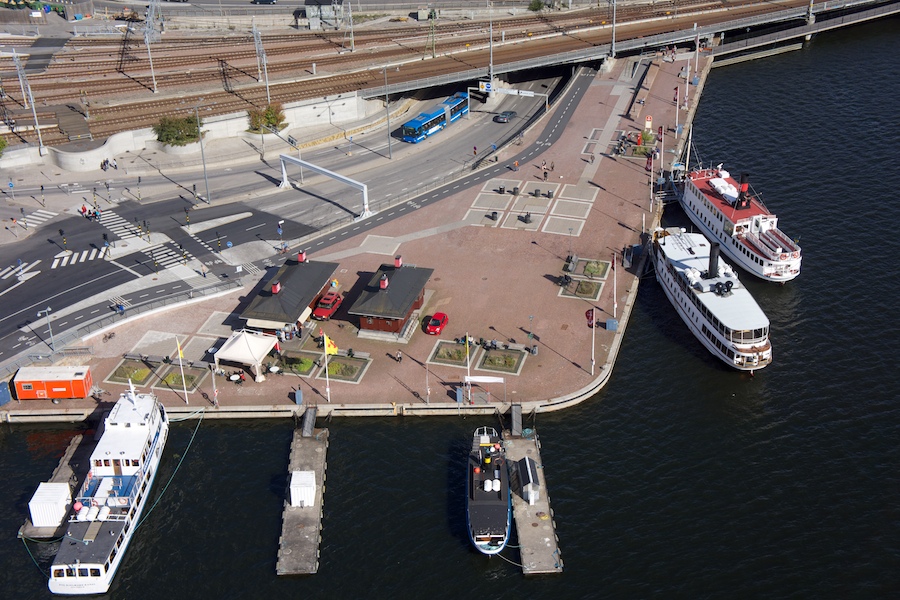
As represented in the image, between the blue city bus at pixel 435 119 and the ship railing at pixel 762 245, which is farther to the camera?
the blue city bus at pixel 435 119

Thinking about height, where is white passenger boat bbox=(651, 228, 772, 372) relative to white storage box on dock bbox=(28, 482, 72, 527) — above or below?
above

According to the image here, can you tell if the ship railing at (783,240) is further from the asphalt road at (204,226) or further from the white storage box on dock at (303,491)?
the white storage box on dock at (303,491)

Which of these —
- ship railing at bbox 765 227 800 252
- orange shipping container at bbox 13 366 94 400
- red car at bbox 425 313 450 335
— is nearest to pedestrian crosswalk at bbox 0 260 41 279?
orange shipping container at bbox 13 366 94 400

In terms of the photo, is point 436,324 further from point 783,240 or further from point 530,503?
point 783,240

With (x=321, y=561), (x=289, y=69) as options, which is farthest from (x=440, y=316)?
(x=289, y=69)

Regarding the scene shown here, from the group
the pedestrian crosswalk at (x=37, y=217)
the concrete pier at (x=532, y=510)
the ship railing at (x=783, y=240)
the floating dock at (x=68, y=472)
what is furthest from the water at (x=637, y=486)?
the pedestrian crosswalk at (x=37, y=217)

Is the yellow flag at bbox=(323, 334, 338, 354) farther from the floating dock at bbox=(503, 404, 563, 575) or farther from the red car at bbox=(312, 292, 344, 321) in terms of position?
the floating dock at bbox=(503, 404, 563, 575)

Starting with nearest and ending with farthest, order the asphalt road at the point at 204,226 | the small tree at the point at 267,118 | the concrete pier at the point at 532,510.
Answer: the concrete pier at the point at 532,510
the asphalt road at the point at 204,226
the small tree at the point at 267,118
